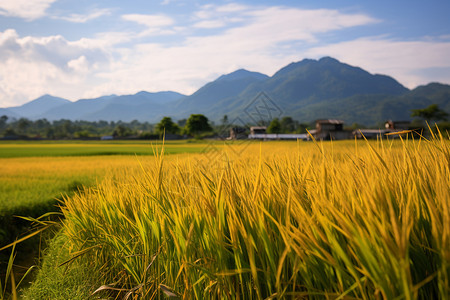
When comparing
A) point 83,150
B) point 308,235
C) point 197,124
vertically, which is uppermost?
point 197,124

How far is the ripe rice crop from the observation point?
3.07 feet

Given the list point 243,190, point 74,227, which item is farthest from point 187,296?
point 74,227

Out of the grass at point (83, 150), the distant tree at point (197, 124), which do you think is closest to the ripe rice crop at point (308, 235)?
the grass at point (83, 150)

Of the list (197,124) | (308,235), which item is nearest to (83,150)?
(308,235)

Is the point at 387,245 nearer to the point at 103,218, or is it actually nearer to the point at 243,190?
the point at 243,190

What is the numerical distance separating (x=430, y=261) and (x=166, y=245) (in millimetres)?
1374

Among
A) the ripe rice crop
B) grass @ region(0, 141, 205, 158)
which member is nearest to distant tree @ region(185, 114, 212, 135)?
grass @ region(0, 141, 205, 158)

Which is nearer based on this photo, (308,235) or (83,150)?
(308,235)

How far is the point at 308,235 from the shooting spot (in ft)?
3.50

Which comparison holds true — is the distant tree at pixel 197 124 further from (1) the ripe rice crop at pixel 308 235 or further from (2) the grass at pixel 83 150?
(1) the ripe rice crop at pixel 308 235

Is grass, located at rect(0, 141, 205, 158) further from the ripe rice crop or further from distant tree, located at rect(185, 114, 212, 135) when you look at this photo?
distant tree, located at rect(185, 114, 212, 135)

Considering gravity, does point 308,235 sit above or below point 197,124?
below

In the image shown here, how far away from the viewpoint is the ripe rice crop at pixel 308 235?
94cm

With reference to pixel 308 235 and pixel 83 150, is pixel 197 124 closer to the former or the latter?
pixel 83 150
